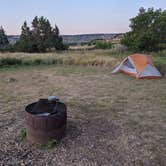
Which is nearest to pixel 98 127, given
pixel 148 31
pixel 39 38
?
pixel 148 31

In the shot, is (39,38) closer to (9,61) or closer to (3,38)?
(3,38)

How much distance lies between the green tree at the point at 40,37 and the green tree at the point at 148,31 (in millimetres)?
10891

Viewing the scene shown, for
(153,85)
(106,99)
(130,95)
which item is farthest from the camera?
(153,85)

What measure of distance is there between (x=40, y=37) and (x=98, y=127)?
908 inches

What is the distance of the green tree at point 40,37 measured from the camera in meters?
24.0

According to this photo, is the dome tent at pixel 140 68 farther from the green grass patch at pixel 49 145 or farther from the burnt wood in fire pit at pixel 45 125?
the green grass patch at pixel 49 145

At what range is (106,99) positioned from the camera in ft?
16.2

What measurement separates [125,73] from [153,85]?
2132 millimetres

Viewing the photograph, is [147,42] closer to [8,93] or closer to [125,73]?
[125,73]

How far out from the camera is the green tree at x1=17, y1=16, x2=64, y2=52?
24.0m

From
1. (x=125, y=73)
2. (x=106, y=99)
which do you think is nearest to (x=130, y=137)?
(x=106, y=99)

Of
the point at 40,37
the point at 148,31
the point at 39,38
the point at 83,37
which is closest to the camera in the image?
the point at 148,31

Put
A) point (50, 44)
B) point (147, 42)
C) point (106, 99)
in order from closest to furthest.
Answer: point (106, 99)
point (147, 42)
point (50, 44)

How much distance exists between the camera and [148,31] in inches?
659
